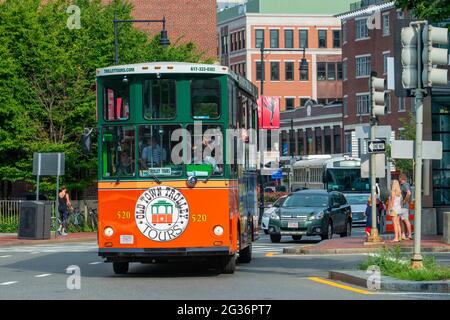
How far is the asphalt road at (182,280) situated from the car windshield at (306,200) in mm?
8825

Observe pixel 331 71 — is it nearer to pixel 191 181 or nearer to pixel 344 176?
pixel 344 176

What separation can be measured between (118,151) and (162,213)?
1437mm

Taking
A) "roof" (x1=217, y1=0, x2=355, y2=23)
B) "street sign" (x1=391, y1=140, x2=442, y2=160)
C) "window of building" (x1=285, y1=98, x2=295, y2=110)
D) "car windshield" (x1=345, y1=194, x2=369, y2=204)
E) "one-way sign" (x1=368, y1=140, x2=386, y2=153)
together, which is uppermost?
"roof" (x1=217, y1=0, x2=355, y2=23)

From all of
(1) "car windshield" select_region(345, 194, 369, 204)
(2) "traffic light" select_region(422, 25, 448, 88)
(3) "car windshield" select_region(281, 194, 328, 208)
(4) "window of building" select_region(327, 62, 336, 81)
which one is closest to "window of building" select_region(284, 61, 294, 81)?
(4) "window of building" select_region(327, 62, 336, 81)

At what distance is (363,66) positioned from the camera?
105 metres

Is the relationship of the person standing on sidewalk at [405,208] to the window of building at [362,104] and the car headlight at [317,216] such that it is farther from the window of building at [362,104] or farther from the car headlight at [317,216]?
the window of building at [362,104]

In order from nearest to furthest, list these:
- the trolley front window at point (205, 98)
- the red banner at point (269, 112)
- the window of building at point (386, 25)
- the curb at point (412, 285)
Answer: the curb at point (412, 285), the trolley front window at point (205, 98), the red banner at point (269, 112), the window of building at point (386, 25)

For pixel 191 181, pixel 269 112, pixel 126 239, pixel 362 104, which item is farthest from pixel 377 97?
pixel 362 104

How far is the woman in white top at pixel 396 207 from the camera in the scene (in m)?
33.2

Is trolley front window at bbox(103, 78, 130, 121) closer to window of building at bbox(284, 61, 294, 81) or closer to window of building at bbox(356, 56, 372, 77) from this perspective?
window of building at bbox(356, 56, 372, 77)

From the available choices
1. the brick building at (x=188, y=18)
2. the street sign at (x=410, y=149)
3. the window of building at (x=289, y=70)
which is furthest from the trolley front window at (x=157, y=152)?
the window of building at (x=289, y=70)

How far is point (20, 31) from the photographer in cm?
5197

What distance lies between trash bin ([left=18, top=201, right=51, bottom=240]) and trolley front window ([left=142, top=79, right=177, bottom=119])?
67.2ft

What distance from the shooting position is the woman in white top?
33.2 meters
